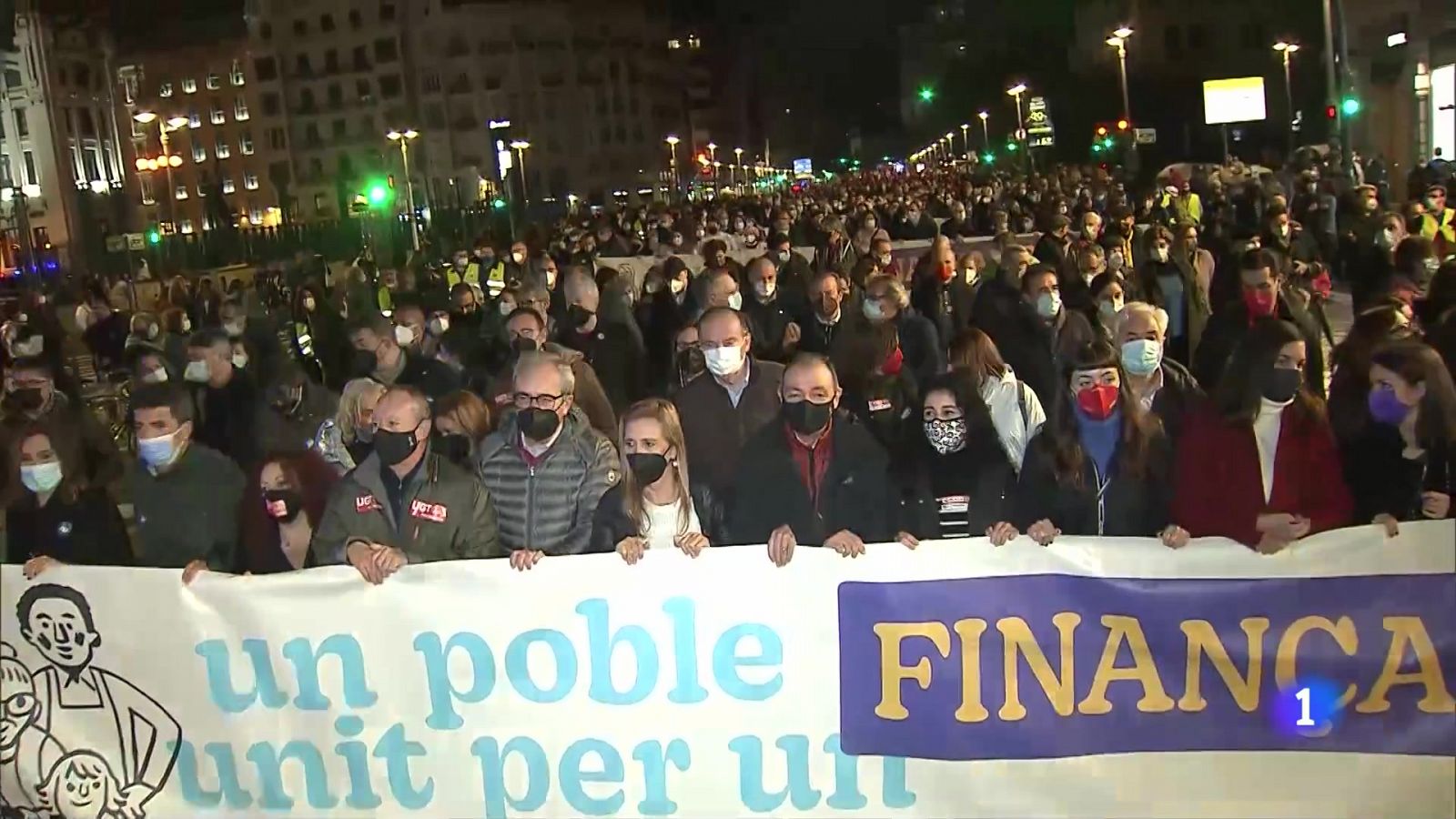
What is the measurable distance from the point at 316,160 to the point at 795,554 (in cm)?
8965

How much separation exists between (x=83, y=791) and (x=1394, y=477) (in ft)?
13.9

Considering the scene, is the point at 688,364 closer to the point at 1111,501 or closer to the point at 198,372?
the point at 198,372

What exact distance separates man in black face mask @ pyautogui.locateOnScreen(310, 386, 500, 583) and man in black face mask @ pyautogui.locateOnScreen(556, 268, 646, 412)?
3.37 meters

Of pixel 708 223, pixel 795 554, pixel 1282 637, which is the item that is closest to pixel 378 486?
pixel 795 554

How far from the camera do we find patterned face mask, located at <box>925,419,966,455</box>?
4.56 meters

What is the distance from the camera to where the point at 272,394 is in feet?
21.0

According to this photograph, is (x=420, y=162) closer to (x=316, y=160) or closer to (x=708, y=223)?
(x=316, y=160)

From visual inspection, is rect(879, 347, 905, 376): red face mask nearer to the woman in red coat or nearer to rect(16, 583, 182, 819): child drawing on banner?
the woman in red coat

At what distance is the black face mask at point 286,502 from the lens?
452 cm

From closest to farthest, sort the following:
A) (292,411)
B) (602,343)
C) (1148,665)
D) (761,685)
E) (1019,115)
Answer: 1. (1148,665)
2. (761,685)
3. (292,411)
4. (602,343)
5. (1019,115)

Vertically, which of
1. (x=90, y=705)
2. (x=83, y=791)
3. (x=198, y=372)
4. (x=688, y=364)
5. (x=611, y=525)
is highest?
(x=198, y=372)

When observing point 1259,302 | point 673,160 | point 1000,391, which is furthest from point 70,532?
point 673,160

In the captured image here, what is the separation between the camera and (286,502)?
4.52 metres

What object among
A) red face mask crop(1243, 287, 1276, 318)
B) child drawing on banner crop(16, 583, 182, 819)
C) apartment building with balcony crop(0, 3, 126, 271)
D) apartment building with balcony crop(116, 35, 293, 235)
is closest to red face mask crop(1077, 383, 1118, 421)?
red face mask crop(1243, 287, 1276, 318)
